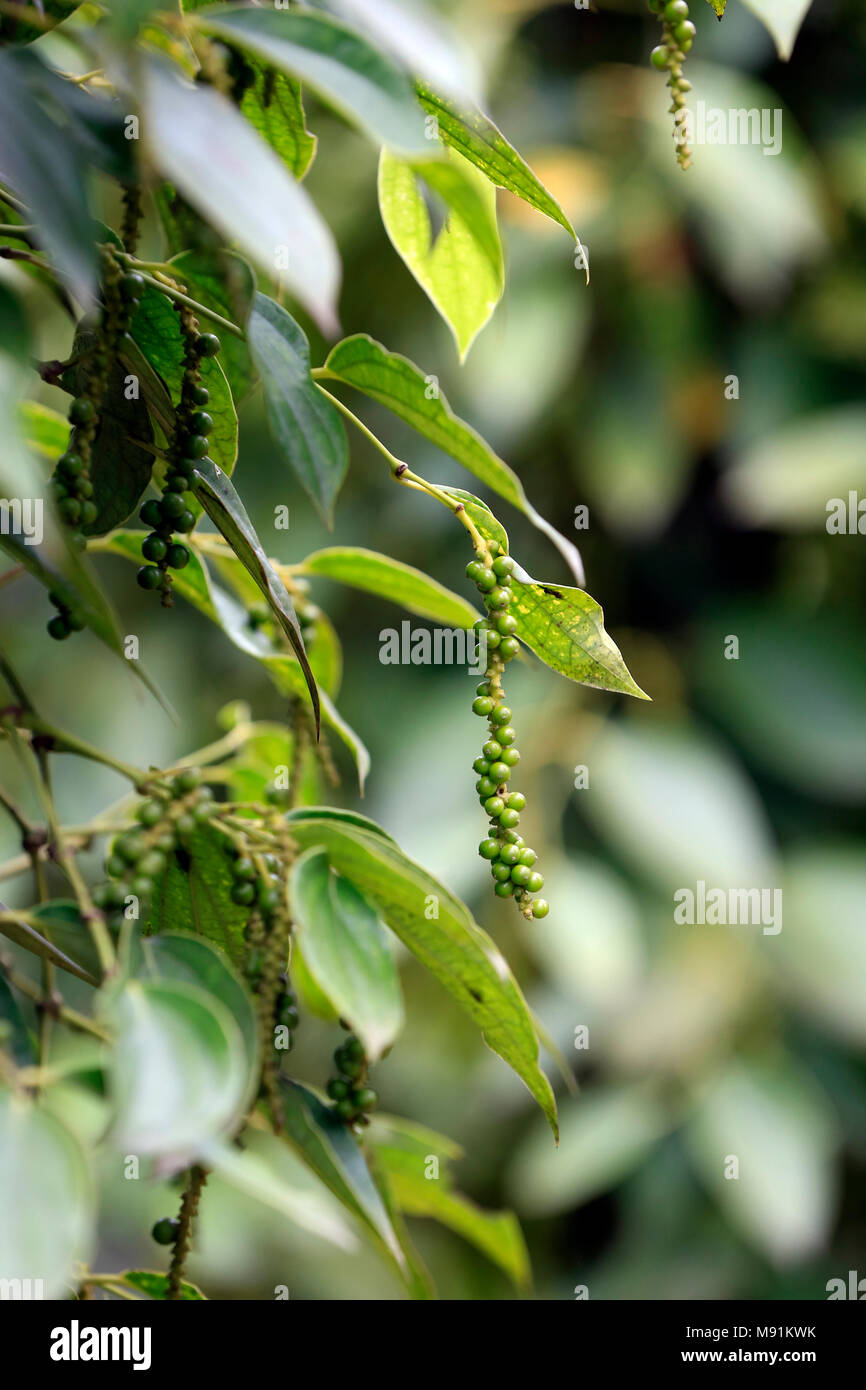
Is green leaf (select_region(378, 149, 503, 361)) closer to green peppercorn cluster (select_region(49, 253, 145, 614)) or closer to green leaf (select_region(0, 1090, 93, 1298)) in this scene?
green peppercorn cluster (select_region(49, 253, 145, 614))

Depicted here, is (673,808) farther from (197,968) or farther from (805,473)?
(197,968)

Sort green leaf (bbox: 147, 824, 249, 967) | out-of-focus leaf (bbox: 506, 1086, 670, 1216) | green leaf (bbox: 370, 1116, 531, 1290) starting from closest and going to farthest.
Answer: green leaf (bbox: 147, 824, 249, 967) → green leaf (bbox: 370, 1116, 531, 1290) → out-of-focus leaf (bbox: 506, 1086, 670, 1216)

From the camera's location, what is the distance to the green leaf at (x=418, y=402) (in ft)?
1.51

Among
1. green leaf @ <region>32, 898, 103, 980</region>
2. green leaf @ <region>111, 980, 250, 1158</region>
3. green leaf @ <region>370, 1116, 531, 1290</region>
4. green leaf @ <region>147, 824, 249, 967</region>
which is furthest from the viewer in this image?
green leaf @ <region>370, 1116, 531, 1290</region>

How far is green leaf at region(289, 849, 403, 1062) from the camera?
1.20ft

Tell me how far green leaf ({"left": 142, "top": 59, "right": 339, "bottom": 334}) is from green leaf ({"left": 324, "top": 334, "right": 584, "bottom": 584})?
0.53ft

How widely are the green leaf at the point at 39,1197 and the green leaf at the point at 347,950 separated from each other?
0.08 m

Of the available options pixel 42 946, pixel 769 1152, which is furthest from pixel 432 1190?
pixel 769 1152

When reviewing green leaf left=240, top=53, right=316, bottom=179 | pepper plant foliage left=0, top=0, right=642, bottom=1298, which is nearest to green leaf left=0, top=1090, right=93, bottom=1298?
pepper plant foliage left=0, top=0, right=642, bottom=1298

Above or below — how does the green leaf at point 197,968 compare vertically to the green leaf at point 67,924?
below

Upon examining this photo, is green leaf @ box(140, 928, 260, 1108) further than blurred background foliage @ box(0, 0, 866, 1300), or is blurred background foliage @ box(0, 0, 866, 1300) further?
blurred background foliage @ box(0, 0, 866, 1300)

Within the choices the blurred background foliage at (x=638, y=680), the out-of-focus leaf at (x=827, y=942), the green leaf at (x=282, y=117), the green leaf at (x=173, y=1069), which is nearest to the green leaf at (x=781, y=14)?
the green leaf at (x=282, y=117)

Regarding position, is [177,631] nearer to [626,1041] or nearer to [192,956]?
[626,1041]

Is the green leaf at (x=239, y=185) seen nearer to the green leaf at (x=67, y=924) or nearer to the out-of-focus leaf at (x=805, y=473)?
the green leaf at (x=67, y=924)
